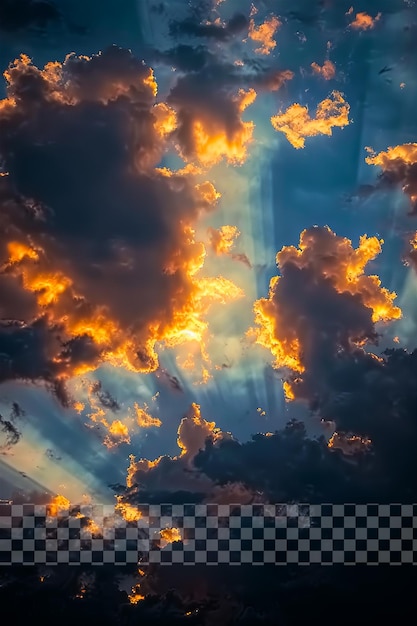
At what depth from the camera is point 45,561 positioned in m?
11.7

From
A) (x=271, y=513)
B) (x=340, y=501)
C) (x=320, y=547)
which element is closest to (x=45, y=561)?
(x=271, y=513)

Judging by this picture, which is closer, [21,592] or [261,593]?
[21,592]

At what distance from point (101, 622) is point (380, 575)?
1135cm

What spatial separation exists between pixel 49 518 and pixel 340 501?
989 centimetres

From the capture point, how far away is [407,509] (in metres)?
11.4

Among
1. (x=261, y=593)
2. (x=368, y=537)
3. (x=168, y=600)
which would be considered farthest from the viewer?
(x=261, y=593)

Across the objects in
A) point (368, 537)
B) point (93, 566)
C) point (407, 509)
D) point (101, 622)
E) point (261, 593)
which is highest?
point (407, 509)

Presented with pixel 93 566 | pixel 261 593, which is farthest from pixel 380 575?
pixel 93 566

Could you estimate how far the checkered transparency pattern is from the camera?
11266 millimetres

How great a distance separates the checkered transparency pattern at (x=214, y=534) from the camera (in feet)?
37.0

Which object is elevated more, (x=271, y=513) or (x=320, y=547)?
(x=271, y=513)

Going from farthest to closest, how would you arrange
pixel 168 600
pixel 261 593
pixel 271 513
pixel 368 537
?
pixel 261 593 → pixel 168 600 → pixel 271 513 → pixel 368 537

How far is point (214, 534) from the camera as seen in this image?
1145 centimetres

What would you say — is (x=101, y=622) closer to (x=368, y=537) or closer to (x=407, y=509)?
(x=368, y=537)
